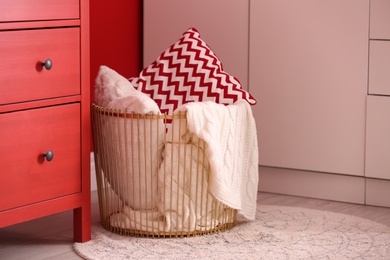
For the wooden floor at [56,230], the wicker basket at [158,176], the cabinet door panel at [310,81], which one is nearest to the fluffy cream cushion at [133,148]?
the wicker basket at [158,176]

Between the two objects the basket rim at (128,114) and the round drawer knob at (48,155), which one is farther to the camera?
the basket rim at (128,114)

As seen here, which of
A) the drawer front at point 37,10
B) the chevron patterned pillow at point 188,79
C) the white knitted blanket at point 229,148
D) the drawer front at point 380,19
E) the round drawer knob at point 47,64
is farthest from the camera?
the drawer front at point 380,19

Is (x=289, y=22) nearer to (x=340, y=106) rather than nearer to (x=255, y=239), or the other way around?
(x=340, y=106)

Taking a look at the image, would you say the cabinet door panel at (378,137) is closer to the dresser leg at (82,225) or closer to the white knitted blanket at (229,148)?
the white knitted blanket at (229,148)

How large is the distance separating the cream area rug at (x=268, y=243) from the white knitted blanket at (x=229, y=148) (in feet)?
0.32

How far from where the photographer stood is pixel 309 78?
2855 millimetres

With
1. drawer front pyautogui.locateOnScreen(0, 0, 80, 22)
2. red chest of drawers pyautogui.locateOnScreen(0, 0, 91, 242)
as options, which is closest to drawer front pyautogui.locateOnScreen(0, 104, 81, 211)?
red chest of drawers pyautogui.locateOnScreen(0, 0, 91, 242)

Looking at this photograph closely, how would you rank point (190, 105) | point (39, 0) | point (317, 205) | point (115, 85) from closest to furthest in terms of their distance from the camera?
point (39, 0), point (190, 105), point (115, 85), point (317, 205)

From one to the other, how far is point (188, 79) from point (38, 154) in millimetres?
595

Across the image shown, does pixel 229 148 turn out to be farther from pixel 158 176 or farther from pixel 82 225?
pixel 82 225

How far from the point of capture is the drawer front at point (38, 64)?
206 cm

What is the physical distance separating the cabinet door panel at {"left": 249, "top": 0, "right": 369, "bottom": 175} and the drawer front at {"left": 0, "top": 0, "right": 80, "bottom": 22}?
900mm

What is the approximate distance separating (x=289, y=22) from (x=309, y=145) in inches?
17.2

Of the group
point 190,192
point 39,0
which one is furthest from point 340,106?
point 39,0
